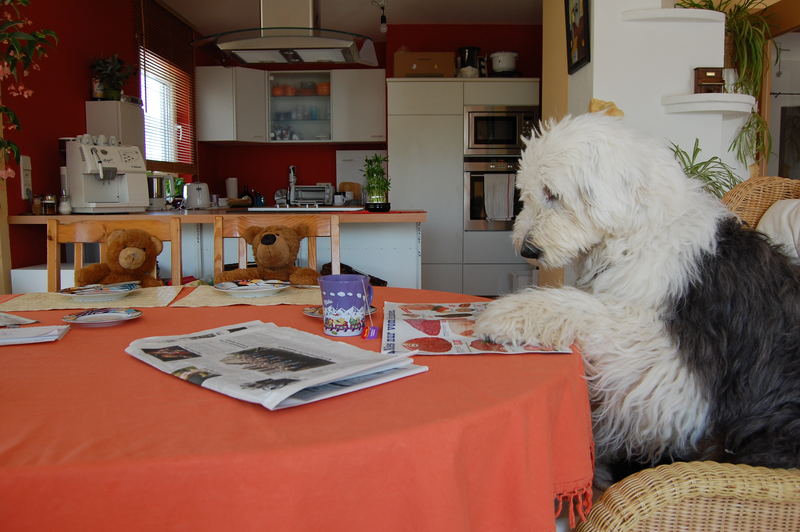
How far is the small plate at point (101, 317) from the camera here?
116cm

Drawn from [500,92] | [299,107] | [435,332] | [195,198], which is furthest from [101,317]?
[299,107]

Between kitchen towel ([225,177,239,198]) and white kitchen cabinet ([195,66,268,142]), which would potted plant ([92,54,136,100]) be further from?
kitchen towel ([225,177,239,198])

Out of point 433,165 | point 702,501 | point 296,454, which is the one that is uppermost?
point 433,165

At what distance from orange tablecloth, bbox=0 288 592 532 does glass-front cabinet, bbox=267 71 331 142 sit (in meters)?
5.66

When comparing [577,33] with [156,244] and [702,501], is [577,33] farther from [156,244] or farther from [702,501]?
[702,501]

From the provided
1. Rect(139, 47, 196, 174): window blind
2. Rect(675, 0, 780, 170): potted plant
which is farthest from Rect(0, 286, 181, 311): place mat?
Rect(139, 47, 196, 174): window blind

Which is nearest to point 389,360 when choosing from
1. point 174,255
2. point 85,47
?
point 174,255

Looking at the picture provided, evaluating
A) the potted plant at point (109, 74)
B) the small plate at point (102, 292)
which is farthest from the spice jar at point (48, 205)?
the small plate at point (102, 292)

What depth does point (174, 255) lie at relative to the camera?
2025 millimetres

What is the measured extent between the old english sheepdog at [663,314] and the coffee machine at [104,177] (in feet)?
9.69

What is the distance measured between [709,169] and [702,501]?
250cm

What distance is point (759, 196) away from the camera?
1.61m

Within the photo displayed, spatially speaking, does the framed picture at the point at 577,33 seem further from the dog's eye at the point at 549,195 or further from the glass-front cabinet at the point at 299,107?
the glass-front cabinet at the point at 299,107

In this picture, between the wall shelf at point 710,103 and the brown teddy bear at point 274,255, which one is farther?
the wall shelf at point 710,103
